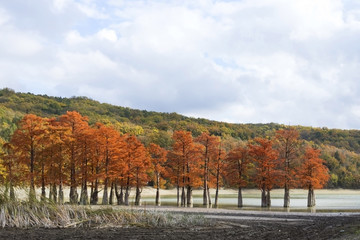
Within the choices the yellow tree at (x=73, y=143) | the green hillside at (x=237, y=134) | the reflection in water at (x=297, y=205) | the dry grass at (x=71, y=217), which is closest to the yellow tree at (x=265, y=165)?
the reflection in water at (x=297, y=205)

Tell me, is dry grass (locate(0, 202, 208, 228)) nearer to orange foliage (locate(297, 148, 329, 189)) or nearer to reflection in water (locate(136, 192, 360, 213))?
reflection in water (locate(136, 192, 360, 213))

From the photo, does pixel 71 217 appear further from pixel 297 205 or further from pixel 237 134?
pixel 237 134

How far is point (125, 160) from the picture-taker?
2202 inches

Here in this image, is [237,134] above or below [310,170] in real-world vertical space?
above

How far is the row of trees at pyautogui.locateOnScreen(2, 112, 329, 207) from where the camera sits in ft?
167

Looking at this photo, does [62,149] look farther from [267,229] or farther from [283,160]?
[267,229]

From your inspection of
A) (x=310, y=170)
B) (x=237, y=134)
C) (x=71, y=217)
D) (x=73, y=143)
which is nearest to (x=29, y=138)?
(x=73, y=143)

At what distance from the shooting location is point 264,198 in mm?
54000

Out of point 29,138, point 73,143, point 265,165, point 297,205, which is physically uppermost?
point 29,138

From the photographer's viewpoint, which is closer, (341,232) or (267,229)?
(341,232)

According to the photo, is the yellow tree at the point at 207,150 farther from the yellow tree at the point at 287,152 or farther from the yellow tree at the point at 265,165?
the yellow tree at the point at 287,152

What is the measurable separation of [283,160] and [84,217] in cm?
3843

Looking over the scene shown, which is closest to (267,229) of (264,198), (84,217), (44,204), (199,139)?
(84,217)

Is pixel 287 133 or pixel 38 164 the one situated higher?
pixel 287 133
